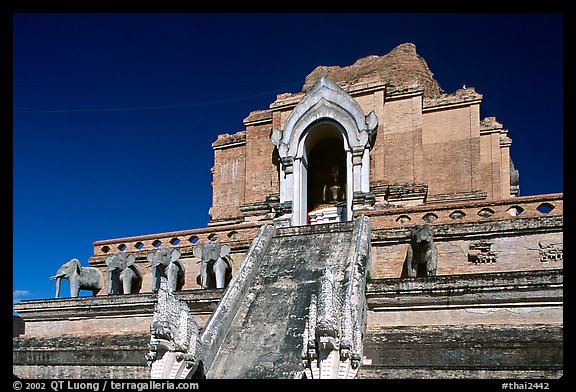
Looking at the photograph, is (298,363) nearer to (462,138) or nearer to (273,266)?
(273,266)

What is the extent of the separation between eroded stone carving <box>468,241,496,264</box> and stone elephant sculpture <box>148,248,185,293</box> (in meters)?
8.12

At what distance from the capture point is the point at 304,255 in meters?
15.0

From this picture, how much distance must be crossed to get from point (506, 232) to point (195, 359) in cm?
835

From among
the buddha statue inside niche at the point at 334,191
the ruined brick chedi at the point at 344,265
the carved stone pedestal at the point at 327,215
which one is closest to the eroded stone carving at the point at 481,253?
the ruined brick chedi at the point at 344,265

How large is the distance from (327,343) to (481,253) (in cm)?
689

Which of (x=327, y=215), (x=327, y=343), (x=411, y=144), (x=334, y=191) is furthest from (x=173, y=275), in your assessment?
(x=411, y=144)

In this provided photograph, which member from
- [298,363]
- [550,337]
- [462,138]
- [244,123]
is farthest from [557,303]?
[244,123]

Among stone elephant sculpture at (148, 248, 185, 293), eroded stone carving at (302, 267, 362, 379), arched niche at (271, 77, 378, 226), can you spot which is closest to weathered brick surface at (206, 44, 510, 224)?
arched niche at (271, 77, 378, 226)

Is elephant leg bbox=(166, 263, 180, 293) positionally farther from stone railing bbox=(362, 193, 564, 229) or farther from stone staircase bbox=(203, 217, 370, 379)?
stone railing bbox=(362, 193, 564, 229)

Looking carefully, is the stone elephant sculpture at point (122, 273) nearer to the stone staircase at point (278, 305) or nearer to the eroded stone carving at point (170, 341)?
the stone staircase at point (278, 305)

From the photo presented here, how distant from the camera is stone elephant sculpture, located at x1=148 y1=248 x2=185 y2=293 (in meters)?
17.5

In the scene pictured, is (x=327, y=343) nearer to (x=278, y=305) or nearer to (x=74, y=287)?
(x=278, y=305)

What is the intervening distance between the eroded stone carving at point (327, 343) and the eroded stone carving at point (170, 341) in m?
2.08
